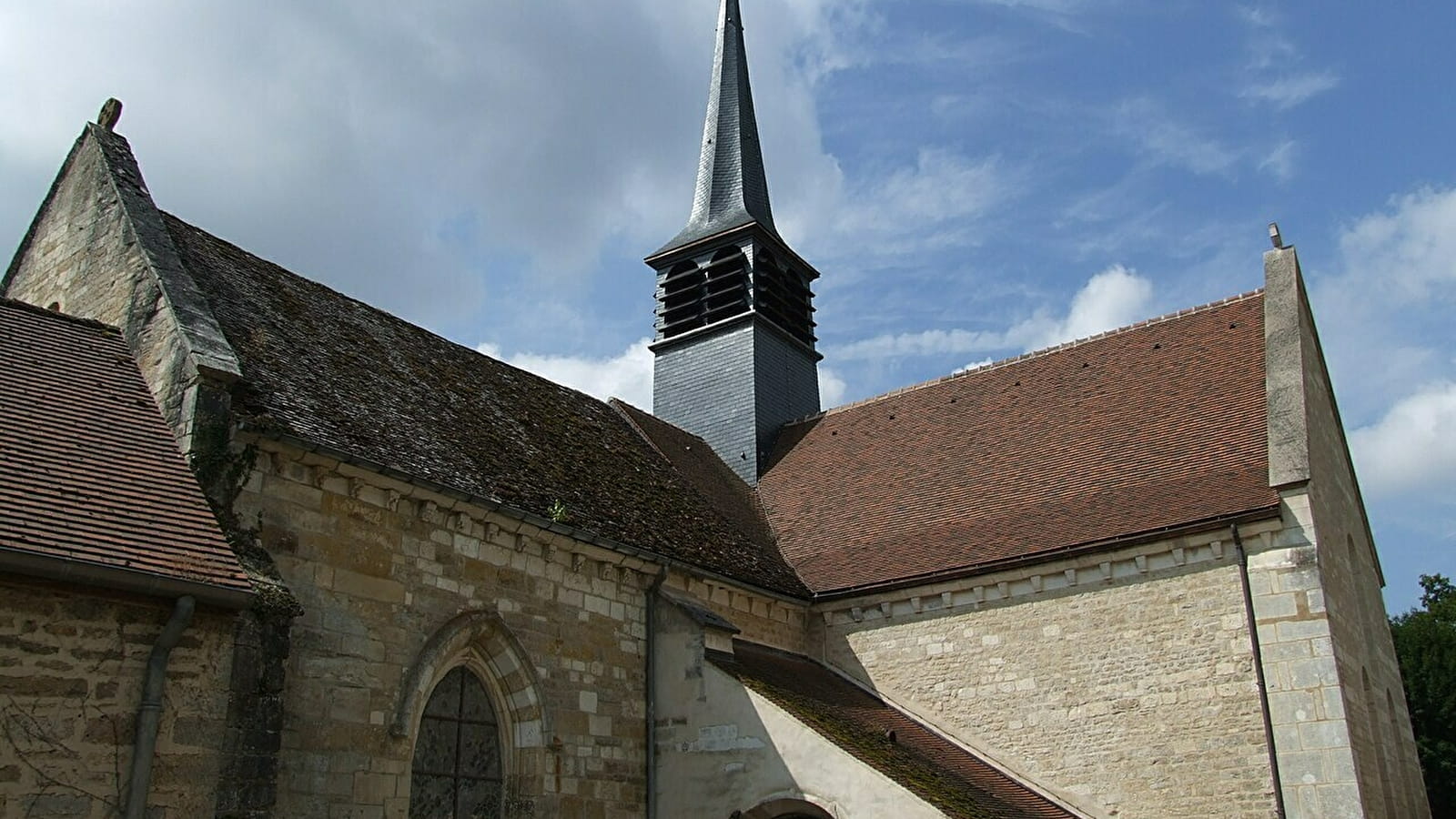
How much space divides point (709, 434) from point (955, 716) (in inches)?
269

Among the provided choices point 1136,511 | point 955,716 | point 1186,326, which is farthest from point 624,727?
point 1186,326

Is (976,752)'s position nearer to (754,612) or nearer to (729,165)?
(754,612)

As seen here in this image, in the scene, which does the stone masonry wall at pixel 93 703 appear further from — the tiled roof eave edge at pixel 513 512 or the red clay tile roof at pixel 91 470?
the tiled roof eave edge at pixel 513 512

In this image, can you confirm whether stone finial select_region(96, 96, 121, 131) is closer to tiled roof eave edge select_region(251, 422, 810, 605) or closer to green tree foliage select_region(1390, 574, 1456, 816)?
tiled roof eave edge select_region(251, 422, 810, 605)

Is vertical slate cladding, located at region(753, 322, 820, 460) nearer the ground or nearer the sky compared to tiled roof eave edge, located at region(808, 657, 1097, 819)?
nearer the sky

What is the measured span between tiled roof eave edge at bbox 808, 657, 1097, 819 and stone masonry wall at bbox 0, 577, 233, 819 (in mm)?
8134

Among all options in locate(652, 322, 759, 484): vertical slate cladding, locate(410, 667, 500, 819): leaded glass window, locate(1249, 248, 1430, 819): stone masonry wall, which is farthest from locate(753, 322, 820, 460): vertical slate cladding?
locate(410, 667, 500, 819): leaded glass window

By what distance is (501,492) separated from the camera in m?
10.9

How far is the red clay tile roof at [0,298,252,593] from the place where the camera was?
267 inches

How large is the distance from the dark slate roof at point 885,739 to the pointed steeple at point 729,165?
874 centimetres

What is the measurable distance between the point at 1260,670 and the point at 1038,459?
13.3 feet

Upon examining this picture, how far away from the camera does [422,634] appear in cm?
965

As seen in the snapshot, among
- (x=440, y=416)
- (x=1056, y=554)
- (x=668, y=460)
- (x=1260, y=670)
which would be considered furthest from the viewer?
(x=668, y=460)

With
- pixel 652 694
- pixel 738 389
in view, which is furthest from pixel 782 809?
pixel 738 389
